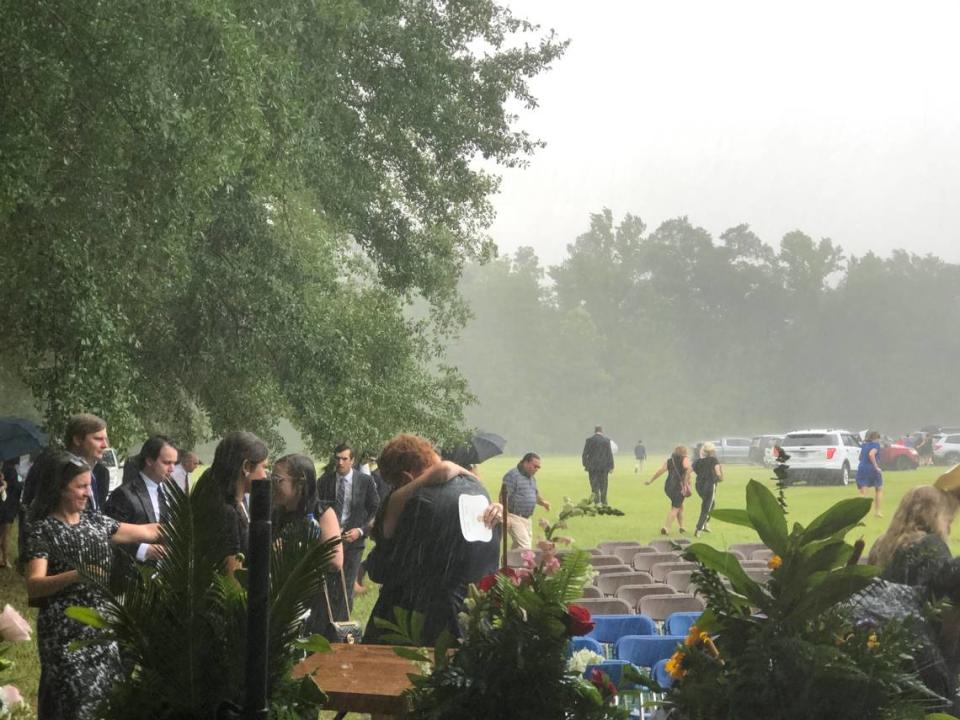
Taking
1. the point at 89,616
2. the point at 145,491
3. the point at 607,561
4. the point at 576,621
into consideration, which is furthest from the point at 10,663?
the point at 607,561

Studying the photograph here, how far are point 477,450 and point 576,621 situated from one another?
13.6 meters

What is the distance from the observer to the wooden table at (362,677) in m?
4.33

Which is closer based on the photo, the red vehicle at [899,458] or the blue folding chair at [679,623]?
the blue folding chair at [679,623]

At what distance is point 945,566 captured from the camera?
444 centimetres

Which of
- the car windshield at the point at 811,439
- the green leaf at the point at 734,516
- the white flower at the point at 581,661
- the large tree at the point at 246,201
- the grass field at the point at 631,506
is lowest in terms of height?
the grass field at the point at 631,506

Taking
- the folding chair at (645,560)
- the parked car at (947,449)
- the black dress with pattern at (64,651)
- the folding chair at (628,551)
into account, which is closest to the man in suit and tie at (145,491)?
the black dress with pattern at (64,651)

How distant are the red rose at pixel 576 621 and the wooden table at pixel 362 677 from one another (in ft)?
3.88

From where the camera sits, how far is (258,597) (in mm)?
2059

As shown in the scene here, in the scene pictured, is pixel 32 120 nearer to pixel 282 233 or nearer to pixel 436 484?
pixel 436 484

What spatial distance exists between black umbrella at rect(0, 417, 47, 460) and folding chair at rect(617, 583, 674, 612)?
11097 mm

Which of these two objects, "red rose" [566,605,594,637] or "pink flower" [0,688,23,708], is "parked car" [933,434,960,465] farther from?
"pink flower" [0,688,23,708]

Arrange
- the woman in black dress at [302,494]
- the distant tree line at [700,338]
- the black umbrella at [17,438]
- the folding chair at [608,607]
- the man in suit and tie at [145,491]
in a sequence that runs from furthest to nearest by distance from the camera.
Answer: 1. the distant tree line at [700,338]
2. the black umbrella at [17,438]
3. the folding chair at [608,607]
4. the man in suit and tie at [145,491]
5. the woman in black dress at [302,494]

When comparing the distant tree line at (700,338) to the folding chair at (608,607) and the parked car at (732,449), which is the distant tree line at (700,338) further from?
the folding chair at (608,607)

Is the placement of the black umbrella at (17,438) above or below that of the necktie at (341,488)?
above
